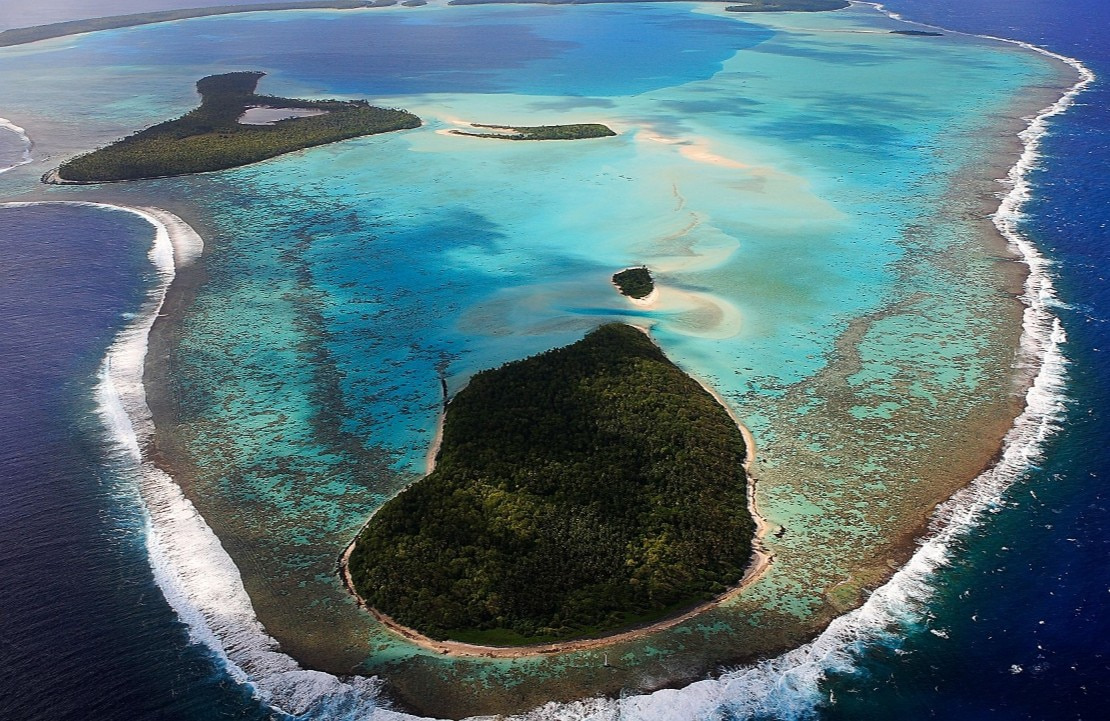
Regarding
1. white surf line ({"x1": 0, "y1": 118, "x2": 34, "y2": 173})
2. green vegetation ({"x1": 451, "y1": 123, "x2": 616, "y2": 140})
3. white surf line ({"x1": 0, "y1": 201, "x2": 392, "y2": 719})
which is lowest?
white surf line ({"x1": 0, "y1": 201, "x2": 392, "y2": 719})

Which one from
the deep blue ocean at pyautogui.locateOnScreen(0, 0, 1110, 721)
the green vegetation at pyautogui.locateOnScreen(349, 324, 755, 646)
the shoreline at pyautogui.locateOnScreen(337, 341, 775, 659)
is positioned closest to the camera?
the deep blue ocean at pyautogui.locateOnScreen(0, 0, 1110, 721)

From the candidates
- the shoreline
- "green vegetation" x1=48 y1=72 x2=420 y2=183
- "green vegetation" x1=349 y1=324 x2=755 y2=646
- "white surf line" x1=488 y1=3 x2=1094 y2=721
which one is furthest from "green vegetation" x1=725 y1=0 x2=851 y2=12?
the shoreline

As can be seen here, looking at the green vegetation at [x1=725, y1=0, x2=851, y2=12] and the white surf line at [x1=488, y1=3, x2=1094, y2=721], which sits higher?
the green vegetation at [x1=725, y1=0, x2=851, y2=12]

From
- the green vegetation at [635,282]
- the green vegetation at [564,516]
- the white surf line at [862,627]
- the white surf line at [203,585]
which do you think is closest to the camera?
the white surf line at [862,627]

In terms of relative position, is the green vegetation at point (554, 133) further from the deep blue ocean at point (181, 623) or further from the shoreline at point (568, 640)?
the shoreline at point (568, 640)

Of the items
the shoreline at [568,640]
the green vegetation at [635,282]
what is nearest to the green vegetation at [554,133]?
the green vegetation at [635,282]

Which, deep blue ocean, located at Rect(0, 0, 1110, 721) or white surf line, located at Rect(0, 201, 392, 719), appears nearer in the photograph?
deep blue ocean, located at Rect(0, 0, 1110, 721)

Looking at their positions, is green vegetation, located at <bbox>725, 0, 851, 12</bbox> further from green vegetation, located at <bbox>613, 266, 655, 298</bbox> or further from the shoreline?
the shoreline
